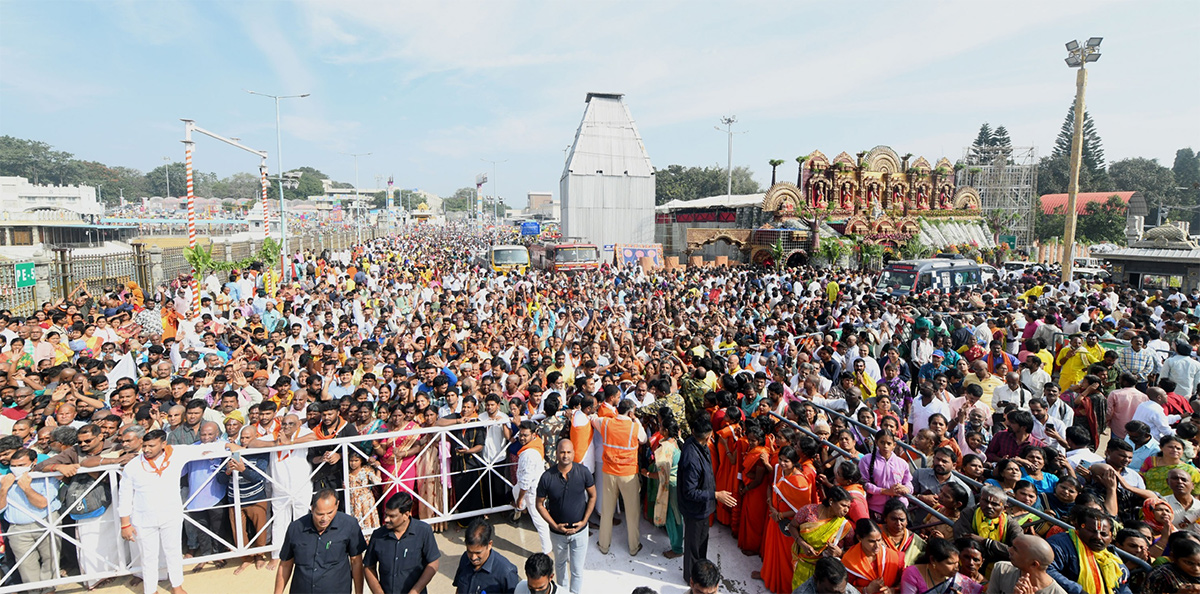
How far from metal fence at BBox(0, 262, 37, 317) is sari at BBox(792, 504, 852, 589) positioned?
54.9 feet

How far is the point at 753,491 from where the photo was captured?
17.6 ft

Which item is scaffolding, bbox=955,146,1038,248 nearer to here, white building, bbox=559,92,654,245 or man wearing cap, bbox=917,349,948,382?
white building, bbox=559,92,654,245

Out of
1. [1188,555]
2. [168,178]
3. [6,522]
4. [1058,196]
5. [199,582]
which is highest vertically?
[168,178]

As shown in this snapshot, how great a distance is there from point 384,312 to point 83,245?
3734cm

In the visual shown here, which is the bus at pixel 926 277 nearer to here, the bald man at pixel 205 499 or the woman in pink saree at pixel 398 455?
the woman in pink saree at pixel 398 455

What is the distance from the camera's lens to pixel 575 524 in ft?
15.4

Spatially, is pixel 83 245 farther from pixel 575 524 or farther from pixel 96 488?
pixel 575 524

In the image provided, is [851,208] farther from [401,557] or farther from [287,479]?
[401,557]

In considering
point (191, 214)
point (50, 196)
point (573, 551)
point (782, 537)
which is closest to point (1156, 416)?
point (782, 537)

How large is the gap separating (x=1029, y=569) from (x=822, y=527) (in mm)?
1184

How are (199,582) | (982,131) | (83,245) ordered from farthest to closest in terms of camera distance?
(982,131)
(83,245)
(199,582)

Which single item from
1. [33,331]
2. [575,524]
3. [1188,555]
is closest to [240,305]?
[33,331]

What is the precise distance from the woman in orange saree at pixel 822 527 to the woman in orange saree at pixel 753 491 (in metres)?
0.71

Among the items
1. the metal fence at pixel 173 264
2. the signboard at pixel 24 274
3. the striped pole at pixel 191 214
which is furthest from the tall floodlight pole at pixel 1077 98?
the metal fence at pixel 173 264
